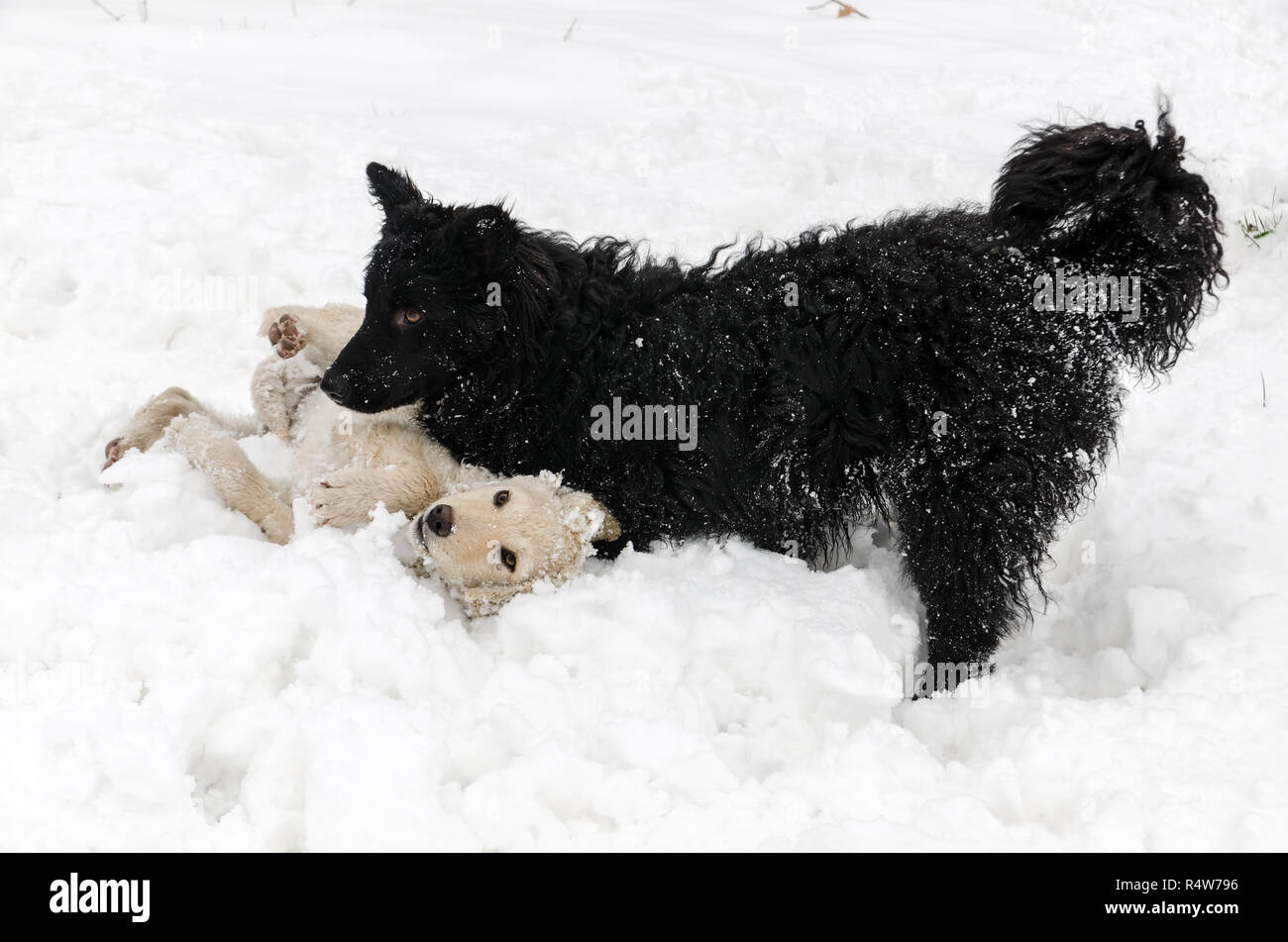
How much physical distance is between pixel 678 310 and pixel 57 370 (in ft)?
10.9

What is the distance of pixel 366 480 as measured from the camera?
4207 mm

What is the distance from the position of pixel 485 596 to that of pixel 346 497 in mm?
727

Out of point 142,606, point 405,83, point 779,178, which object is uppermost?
point 405,83

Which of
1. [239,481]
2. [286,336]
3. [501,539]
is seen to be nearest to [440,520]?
[501,539]

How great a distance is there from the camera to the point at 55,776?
2912mm

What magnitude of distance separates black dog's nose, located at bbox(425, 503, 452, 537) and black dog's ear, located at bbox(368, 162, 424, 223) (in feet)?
4.66

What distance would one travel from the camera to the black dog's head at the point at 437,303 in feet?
13.9

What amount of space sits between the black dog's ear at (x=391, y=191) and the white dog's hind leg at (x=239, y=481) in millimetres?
1266

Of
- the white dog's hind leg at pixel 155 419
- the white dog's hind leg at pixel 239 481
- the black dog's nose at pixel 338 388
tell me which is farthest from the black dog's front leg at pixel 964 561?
the white dog's hind leg at pixel 155 419

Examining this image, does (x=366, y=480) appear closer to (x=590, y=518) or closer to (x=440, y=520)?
(x=440, y=520)

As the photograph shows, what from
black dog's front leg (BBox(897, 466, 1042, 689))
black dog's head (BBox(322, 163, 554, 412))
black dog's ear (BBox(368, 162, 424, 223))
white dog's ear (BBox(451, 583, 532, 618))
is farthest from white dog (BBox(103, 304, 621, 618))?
black dog's front leg (BBox(897, 466, 1042, 689))

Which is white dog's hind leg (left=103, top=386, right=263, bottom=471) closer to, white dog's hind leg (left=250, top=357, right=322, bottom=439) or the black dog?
white dog's hind leg (left=250, top=357, right=322, bottom=439)
